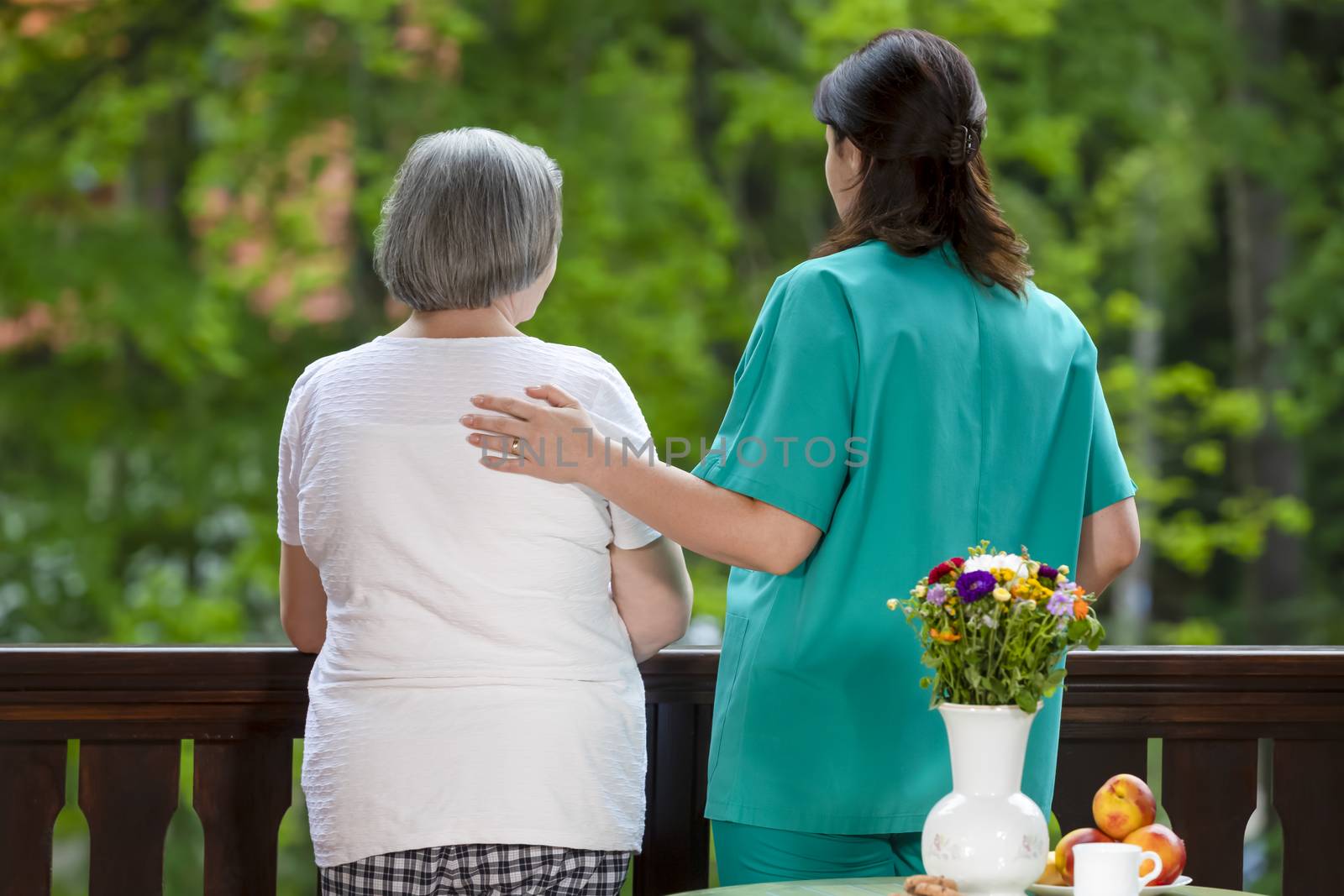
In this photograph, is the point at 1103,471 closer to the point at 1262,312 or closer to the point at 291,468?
the point at 291,468

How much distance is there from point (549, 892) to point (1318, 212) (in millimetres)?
7315

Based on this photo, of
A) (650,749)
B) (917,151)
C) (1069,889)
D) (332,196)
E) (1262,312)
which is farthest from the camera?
(1262,312)

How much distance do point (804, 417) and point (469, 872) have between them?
567 millimetres

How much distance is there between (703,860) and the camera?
189 cm

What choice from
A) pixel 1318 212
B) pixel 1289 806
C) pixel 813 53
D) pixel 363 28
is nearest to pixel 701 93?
pixel 813 53

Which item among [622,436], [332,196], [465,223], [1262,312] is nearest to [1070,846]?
[622,436]

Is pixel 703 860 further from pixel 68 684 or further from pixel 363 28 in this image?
pixel 363 28

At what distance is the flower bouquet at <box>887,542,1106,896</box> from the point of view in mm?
1310

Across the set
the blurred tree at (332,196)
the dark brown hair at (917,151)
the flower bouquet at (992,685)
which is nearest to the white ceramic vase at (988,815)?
the flower bouquet at (992,685)

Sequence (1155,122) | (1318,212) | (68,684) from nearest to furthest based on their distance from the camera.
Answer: (68,684), (1155,122), (1318,212)

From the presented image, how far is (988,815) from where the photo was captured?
1333mm

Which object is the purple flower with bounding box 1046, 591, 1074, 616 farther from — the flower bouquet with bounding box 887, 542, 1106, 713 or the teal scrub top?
the teal scrub top

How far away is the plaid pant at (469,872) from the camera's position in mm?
1458

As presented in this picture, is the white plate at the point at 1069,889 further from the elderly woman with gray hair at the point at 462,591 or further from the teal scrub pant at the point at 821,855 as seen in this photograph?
the elderly woman with gray hair at the point at 462,591
